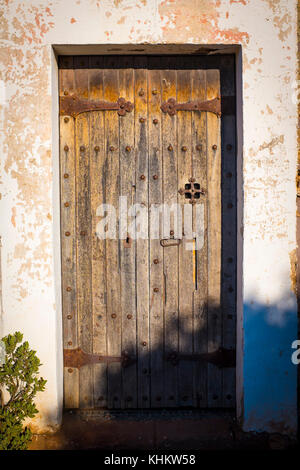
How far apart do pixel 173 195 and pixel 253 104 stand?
2.49 feet

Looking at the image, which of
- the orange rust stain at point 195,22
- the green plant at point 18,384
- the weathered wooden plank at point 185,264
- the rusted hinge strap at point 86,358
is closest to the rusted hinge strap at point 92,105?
the weathered wooden plank at point 185,264

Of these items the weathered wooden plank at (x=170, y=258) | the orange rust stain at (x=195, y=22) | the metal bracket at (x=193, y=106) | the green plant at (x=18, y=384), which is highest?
the orange rust stain at (x=195, y=22)

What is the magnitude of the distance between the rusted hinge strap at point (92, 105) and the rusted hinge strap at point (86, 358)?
1.63 m

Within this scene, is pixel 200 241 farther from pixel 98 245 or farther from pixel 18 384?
pixel 18 384

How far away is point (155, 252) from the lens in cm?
255

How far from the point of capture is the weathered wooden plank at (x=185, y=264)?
2.51m

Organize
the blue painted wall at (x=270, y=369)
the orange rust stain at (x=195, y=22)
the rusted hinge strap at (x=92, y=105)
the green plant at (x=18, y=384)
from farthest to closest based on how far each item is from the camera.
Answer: the rusted hinge strap at (x=92, y=105), the blue painted wall at (x=270, y=369), the orange rust stain at (x=195, y=22), the green plant at (x=18, y=384)

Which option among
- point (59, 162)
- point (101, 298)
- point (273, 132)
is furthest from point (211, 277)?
point (59, 162)

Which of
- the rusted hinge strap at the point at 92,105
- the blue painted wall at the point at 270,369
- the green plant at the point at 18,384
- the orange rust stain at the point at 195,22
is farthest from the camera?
the rusted hinge strap at the point at 92,105

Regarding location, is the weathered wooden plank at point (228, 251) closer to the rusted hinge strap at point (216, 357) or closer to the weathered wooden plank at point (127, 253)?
the rusted hinge strap at point (216, 357)

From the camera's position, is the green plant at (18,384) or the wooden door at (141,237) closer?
the green plant at (18,384)

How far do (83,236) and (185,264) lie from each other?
0.72m

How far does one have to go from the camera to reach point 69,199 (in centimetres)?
254

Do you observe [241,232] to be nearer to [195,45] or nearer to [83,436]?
[195,45]
